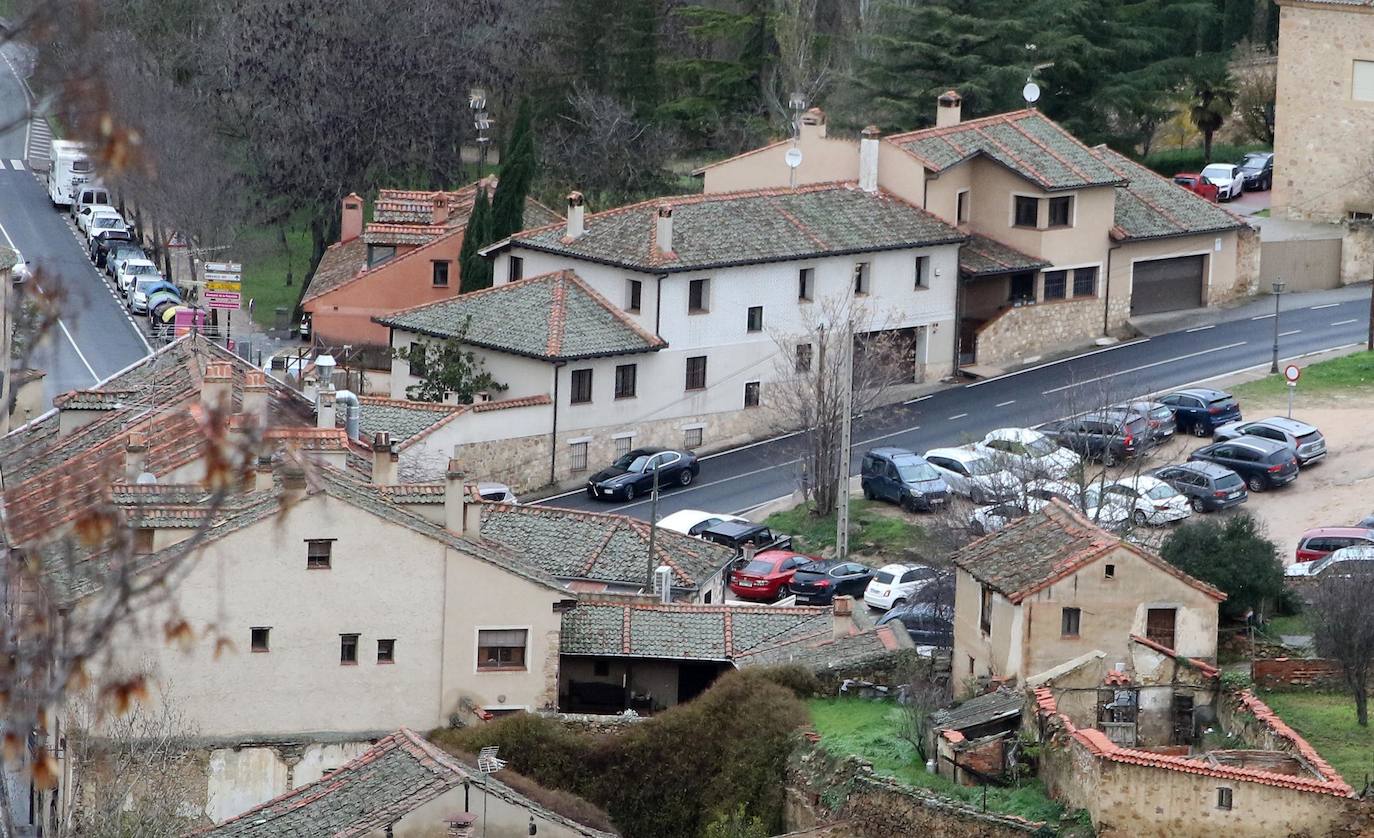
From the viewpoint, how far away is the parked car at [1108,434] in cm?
6309

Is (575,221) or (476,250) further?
(476,250)

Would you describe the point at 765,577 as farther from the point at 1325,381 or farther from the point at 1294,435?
the point at 1325,381

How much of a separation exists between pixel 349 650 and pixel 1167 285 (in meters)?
40.1

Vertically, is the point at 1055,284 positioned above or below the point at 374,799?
above

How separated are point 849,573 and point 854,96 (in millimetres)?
35838

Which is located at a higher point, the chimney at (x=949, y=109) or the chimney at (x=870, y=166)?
the chimney at (x=949, y=109)

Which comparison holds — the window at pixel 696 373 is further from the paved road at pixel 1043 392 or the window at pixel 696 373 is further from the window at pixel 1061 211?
the window at pixel 1061 211

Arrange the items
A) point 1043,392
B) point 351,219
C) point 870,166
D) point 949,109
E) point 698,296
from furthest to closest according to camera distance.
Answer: point 351,219
point 949,109
point 870,166
point 1043,392
point 698,296

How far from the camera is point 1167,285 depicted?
261 ft

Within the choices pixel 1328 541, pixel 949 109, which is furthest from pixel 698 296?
pixel 1328 541

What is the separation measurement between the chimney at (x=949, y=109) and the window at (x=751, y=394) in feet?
43.5

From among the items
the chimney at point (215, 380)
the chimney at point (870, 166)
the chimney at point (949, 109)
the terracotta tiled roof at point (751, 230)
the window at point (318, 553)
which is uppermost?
the chimney at point (949, 109)

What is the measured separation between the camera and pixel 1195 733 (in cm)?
3994

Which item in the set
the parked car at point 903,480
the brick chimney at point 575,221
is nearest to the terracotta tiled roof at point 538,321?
the brick chimney at point 575,221
